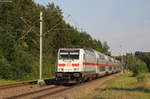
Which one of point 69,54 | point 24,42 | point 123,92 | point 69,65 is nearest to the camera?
point 123,92

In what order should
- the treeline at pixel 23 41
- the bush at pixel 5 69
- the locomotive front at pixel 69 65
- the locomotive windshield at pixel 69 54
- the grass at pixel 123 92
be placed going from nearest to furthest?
the grass at pixel 123 92, the locomotive front at pixel 69 65, the locomotive windshield at pixel 69 54, the bush at pixel 5 69, the treeline at pixel 23 41

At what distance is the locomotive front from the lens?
24391mm

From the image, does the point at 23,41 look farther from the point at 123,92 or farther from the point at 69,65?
the point at 123,92

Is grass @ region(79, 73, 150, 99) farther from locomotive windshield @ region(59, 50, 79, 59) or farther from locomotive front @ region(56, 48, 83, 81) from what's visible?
locomotive windshield @ region(59, 50, 79, 59)

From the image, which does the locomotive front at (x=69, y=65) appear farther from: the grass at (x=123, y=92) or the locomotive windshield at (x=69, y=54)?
the grass at (x=123, y=92)

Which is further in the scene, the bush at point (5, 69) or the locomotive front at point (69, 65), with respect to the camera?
the bush at point (5, 69)

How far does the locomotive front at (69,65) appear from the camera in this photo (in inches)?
960

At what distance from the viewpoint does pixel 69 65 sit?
2470cm

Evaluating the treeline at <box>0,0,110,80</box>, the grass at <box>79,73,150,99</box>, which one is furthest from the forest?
the grass at <box>79,73,150,99</box>

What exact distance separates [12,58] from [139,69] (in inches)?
852

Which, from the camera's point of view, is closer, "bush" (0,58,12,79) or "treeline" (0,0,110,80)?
"bush" (0,58,12,79)

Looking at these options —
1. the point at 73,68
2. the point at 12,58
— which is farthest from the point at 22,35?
the point at 73,68

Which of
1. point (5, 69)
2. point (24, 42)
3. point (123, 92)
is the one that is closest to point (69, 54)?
point (123, 92)

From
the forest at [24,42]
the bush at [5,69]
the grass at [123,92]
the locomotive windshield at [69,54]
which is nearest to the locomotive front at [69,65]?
the locomotive windshield at [69,54]
